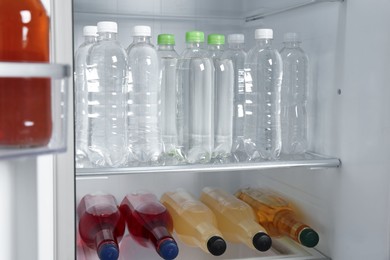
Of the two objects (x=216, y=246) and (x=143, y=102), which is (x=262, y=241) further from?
(x=143, y=102)

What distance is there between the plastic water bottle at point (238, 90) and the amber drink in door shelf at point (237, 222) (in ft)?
0.57

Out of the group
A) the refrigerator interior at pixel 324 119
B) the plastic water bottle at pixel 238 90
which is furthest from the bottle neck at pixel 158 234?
the plastic water bottle at pixel 238 90

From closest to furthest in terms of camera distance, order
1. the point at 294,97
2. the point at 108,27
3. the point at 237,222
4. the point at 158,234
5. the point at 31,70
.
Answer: the point at 31,70
the point at 108,27
the point at 158,234
the point at 237,222
the point at 294,97

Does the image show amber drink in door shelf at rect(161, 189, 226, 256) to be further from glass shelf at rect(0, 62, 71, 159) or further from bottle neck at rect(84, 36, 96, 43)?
glass shelf at rect(0, 62, 71, 159)

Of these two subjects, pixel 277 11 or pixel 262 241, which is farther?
pixel 277 11

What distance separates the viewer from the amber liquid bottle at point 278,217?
145 cm

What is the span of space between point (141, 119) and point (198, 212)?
1.09 ft

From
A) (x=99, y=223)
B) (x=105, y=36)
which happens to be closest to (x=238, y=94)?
(x=105, y=36)

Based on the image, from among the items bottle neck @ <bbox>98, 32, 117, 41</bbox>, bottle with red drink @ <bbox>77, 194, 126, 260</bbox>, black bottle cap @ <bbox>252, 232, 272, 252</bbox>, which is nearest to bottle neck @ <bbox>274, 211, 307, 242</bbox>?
black bottle cap @ <bbox>252, 232, 272, 252</bbox>

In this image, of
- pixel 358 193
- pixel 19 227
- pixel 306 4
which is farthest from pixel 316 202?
pixel 19 227

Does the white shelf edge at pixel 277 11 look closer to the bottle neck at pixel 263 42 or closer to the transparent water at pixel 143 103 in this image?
the bottle neck at pixel 263 42

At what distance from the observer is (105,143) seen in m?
1.43

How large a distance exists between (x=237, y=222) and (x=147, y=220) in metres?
0.27

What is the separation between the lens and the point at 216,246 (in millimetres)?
1349
